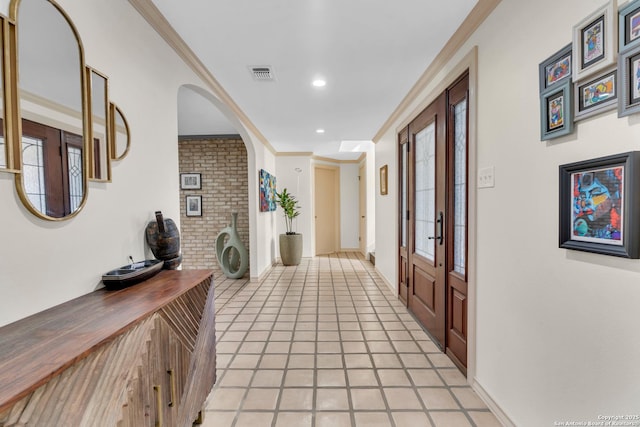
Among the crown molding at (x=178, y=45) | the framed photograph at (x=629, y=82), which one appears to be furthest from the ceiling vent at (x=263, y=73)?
the framed photograph at (x=629, y=82)

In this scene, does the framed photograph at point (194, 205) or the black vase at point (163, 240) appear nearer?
the black vase at point (163, 240)

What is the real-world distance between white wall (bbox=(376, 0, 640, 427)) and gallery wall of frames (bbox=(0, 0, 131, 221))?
2051 millimetres

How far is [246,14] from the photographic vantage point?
1.90m

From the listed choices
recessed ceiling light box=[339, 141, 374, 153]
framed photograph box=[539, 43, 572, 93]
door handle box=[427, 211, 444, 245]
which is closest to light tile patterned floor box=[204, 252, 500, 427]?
door handle box=[427, 211, 444, 245]

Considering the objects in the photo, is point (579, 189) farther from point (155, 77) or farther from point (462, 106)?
point (155, 77)

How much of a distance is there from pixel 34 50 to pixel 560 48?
6.79 feet

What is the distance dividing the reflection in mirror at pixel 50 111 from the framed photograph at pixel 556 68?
2.05m

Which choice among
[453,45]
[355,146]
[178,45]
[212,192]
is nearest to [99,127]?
[178,45]

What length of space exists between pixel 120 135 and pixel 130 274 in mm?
736

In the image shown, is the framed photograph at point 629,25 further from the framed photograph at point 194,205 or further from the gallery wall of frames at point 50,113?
the framed photograph at point 194,205

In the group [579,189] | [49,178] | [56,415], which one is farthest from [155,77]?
[579,189]

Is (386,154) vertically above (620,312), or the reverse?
(386,154)

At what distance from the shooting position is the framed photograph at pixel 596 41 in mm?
1012

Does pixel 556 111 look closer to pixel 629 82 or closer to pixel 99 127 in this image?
pixel 629 82
